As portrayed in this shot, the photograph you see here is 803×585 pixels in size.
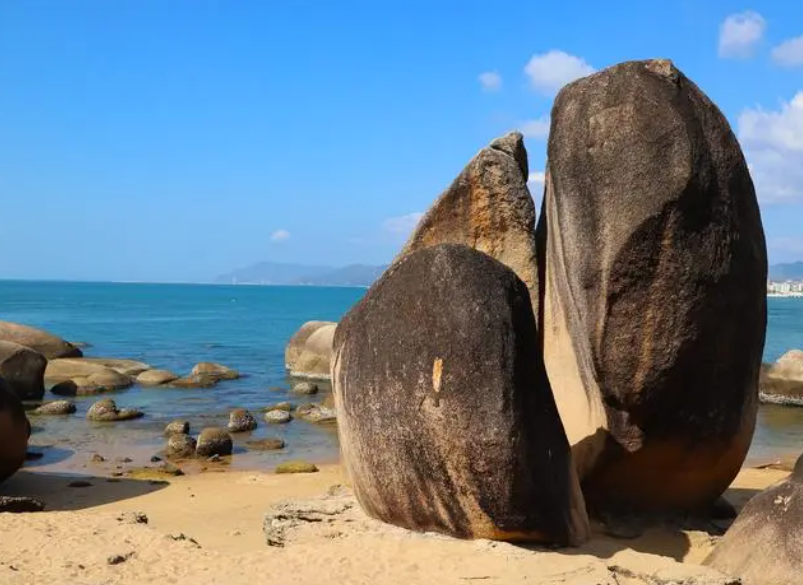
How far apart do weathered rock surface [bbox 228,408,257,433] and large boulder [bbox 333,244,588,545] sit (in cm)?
972

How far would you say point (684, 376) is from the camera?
6609 millimetres

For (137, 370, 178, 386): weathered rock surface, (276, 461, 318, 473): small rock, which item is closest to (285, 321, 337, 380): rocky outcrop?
(137, 370, 178, 386): weathered rock surface

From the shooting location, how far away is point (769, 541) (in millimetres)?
5832

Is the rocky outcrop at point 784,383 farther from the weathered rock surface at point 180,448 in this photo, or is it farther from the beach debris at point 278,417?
the weathered rock surface at point 180,448

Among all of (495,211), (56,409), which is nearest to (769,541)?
(495,211)

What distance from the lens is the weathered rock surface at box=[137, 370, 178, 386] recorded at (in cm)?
2267

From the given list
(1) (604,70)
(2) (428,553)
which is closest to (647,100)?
(1) (604,70)

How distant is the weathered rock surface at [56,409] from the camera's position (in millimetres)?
17406

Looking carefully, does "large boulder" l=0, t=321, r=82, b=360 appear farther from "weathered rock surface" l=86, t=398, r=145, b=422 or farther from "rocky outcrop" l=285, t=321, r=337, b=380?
Answer: "weathered rock surface" l=86, t=398, r=145, b=422

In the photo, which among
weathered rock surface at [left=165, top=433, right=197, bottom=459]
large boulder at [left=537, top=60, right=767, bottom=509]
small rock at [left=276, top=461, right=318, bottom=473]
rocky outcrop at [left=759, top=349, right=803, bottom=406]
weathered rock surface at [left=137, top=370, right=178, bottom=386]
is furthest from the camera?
weathered rock surface at [left=137, top=370, right=178, bottom=386]

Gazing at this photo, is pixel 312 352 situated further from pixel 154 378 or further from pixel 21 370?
pixel 21 370

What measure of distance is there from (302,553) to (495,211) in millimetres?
3515

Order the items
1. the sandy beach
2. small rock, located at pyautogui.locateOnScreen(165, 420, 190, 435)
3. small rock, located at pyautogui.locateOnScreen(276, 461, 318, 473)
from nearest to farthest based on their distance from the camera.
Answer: the sandy beach, small rock, located at pyautogui.locateOnScreen(276, 461, 318, 473), small rock, located at pyautogui.locateOnScreen(165, 420, 190, 435)

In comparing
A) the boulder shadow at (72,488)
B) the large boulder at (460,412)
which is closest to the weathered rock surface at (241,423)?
the boulder shadow at (72,488)
